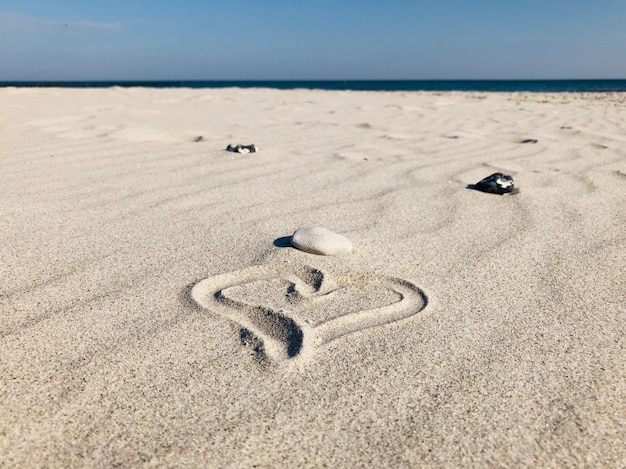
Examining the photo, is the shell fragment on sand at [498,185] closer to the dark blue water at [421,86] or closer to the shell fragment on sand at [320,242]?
the shell fragment on sand at [320,242]

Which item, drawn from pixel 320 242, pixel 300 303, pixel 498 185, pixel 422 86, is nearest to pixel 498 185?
pixel 498 185

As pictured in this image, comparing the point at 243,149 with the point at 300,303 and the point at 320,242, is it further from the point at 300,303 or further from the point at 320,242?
the point at 300,303

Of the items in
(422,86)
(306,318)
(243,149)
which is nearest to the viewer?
(306,318)

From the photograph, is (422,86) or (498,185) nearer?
(498,185)

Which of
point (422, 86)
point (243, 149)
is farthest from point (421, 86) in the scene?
point (243, 149)

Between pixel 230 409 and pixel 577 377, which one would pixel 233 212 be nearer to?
pixel 230 409

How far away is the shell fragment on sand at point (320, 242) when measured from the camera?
5.43ft

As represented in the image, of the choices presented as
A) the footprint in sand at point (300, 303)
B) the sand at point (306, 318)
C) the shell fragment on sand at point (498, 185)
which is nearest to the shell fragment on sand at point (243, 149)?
the sand at point (306, 318)

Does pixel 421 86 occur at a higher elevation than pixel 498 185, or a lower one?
lower

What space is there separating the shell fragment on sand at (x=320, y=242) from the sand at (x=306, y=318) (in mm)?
34

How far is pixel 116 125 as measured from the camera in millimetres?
4188

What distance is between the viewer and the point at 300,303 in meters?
1.38

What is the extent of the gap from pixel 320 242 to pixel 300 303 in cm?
33

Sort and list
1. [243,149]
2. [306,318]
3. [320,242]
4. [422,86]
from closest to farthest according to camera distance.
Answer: [306,318]
[320,242]
[243,149]
[422,86]
